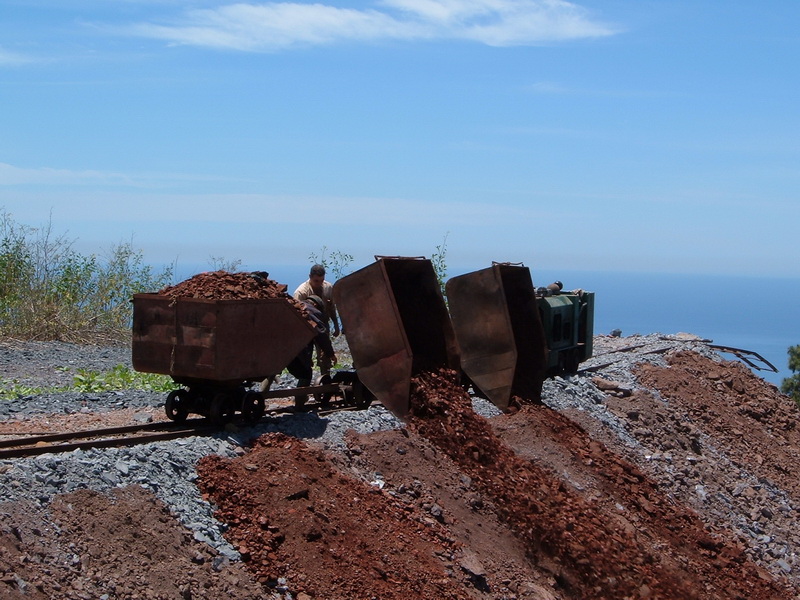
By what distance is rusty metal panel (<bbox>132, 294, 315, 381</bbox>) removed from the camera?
966 centimetres

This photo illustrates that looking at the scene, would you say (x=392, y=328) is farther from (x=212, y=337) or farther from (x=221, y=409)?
(x=212, y=337)

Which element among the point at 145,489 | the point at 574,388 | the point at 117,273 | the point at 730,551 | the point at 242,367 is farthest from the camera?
the point at 117,273

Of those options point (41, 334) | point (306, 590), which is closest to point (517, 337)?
point (306, 590)

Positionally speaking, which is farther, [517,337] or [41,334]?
[41,334]

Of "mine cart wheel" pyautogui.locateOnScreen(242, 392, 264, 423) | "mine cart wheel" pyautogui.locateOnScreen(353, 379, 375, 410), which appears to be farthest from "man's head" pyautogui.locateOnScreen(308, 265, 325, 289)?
"mine cart wheel" pyautogui.locateOnScreen(242, 392, 264, 423)

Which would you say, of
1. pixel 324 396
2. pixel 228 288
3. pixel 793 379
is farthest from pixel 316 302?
pixel 793 379

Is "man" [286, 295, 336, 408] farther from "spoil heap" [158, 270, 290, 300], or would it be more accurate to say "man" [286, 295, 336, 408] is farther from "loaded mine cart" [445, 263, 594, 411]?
"loaded mine cart" [445, 263, 594, 411]

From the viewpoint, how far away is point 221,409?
10.1 metres

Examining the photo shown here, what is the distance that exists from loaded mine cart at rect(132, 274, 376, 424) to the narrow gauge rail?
0.17 metres

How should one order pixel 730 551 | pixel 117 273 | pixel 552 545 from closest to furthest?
1. pixel 552 545
2. pixel 730 551
3. pixel 117 273

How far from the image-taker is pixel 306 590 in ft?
23.2

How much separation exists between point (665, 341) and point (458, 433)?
12.9 m

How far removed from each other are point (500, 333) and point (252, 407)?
162 inches

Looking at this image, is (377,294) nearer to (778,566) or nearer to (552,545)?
(552,545)
